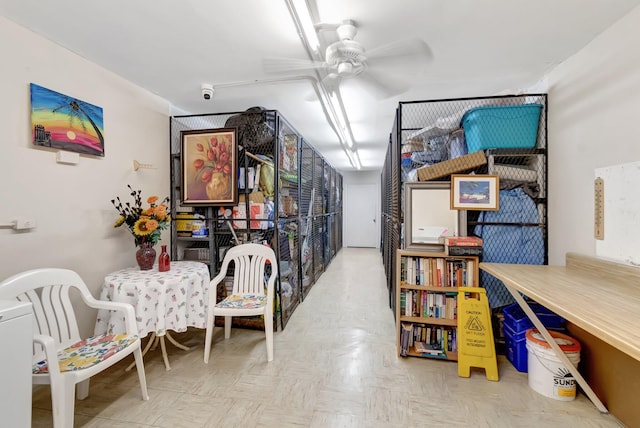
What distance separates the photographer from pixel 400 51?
175 centimetres

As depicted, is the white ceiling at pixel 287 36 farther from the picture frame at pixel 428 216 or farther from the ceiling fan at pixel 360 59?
the picture frame at pixel 428 216

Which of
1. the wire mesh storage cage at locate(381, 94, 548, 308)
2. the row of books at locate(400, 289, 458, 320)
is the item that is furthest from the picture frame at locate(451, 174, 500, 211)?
the row of books at locate(400, 289, 458, 320)

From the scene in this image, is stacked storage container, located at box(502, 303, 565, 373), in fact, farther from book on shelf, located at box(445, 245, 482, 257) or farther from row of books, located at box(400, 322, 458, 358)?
book on shelf, located at box(445, 245, 482, 257)

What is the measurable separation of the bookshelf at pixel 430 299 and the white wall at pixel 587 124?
738 millimetres

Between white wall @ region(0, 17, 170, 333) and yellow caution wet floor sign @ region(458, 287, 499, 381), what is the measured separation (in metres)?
2.95

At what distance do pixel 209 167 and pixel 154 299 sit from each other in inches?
55.9

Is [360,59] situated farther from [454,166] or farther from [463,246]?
[463,246]

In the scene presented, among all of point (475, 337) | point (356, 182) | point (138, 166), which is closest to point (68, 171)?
point (138, 166)

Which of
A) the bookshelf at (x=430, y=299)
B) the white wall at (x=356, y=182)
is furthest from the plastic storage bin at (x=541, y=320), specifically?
the white wall at (x=356, y=182)

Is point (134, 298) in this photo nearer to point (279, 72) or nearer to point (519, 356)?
point (279, 72)

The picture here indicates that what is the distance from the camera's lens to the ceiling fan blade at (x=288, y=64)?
186 cm

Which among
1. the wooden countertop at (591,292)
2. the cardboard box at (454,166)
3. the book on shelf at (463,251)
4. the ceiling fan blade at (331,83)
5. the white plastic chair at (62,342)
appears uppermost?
the ceiling fan blade at (331,83)

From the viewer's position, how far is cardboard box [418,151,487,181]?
2.23 meters

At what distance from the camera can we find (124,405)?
168 centimetres
